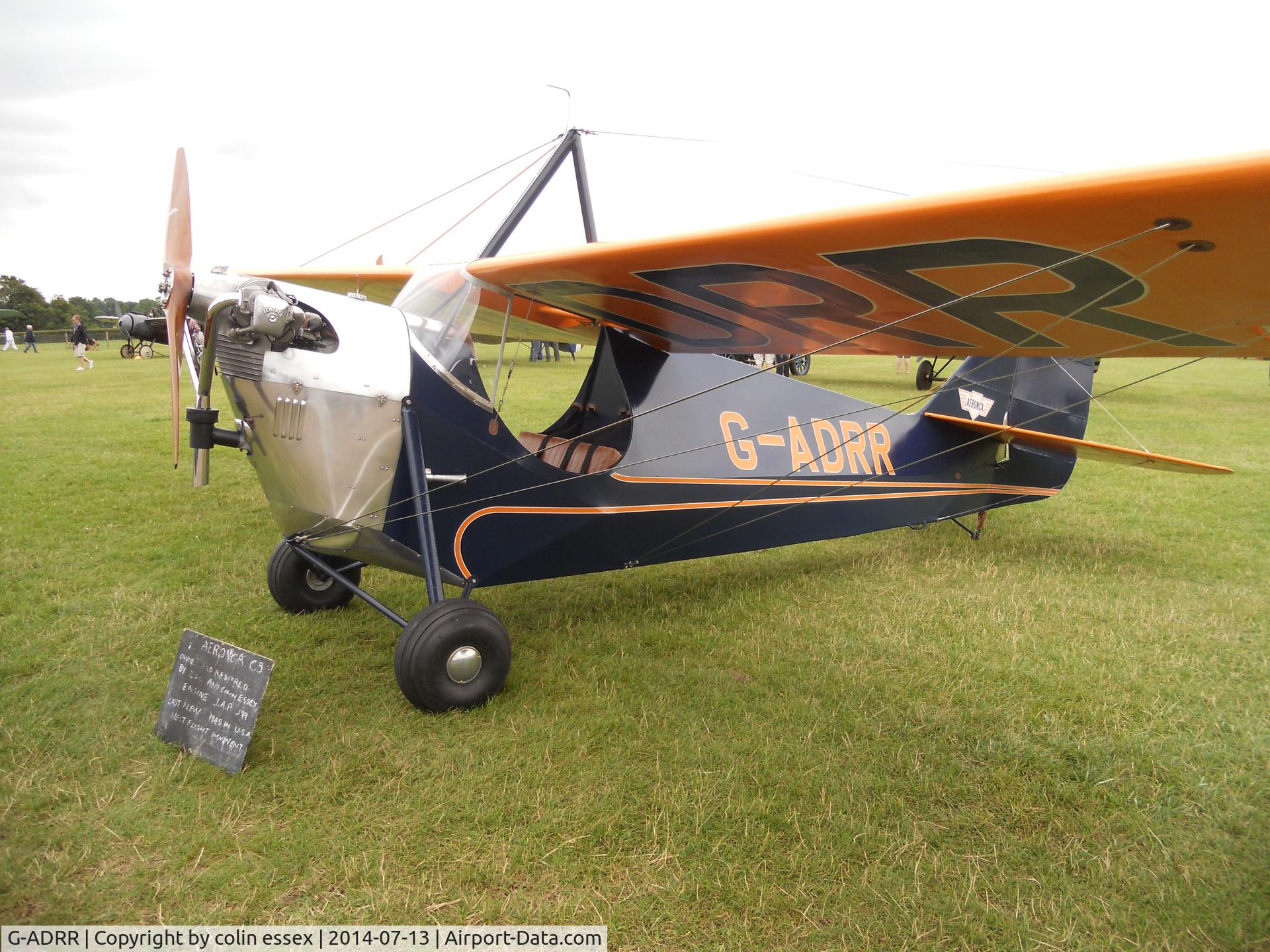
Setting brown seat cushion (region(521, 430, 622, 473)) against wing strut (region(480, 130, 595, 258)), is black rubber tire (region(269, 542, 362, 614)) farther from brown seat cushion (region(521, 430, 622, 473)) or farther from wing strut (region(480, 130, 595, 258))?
wing strut (region(480, 130, 595, 258))

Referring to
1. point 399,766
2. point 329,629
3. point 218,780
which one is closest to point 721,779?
point 399,766

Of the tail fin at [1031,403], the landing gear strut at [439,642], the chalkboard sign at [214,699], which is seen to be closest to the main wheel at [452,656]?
the landing gear strut at [439,642]

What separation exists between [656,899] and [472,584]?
6.59 ft

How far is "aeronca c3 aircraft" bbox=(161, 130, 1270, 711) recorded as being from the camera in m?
2.49

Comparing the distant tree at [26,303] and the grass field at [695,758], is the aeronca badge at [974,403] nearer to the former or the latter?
the grass field at [695,758]

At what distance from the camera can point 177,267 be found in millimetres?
3369

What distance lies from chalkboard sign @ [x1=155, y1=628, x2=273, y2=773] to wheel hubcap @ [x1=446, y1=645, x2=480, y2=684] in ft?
2.57

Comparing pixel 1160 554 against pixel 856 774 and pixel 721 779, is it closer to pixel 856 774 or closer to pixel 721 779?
pixel 856 774

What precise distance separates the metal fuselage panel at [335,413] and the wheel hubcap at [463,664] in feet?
2.60

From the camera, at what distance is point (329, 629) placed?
4555 millimetres

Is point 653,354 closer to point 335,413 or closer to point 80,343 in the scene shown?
point 335,413

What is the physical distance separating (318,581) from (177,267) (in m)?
2.12

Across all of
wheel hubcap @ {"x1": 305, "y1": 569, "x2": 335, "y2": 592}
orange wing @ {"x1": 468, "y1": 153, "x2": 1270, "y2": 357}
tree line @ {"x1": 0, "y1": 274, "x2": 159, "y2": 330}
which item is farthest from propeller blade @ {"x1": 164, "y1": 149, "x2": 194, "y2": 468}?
tree line @ {"x1": 0, "y1": 274, "x2": 159, "y2": 330}

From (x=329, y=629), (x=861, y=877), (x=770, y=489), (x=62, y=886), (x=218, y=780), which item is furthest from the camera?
(x=770, y=489)
